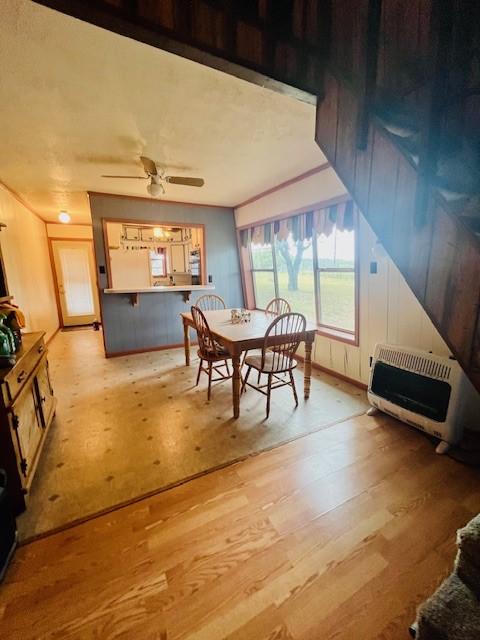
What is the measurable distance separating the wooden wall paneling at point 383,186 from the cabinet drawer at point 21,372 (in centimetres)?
208

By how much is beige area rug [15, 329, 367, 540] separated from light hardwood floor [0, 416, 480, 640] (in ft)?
0.56

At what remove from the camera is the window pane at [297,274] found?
12.7 feet

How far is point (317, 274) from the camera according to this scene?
3.71 m

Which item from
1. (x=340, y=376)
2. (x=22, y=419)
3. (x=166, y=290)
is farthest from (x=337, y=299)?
(x=22, y=419)

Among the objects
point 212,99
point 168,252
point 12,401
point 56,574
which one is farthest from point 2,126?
point 168,252

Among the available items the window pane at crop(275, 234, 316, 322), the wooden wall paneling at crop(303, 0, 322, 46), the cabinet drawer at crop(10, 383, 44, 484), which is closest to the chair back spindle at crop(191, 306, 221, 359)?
the cabinet drawer at crop(10, 383, 44, 484)

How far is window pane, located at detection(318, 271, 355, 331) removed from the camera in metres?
3.29

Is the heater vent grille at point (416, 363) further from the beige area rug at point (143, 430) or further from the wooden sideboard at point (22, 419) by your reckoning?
the wooden sideboard at point (22, 419)

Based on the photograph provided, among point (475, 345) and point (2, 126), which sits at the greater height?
point (2, 126)

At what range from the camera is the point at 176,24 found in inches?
42.8

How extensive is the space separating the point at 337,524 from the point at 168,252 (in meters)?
6.54

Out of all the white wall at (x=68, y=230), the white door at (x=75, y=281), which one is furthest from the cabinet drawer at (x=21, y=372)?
the white wall at (x=68, y=230)

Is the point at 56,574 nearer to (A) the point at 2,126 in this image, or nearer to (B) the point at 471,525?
(B) the point at 471,525

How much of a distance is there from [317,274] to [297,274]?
449 mm
